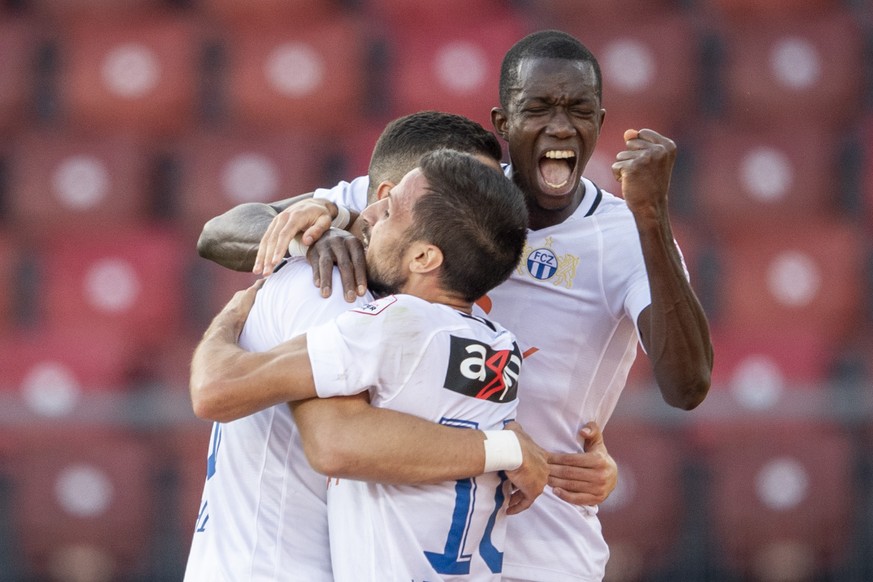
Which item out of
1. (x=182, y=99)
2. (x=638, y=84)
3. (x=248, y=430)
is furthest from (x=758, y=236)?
(x=248, y=430)

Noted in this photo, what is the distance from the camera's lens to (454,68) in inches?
234

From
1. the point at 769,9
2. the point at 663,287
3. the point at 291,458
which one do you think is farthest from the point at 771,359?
the point at 291,458

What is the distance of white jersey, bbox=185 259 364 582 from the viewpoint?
230cm

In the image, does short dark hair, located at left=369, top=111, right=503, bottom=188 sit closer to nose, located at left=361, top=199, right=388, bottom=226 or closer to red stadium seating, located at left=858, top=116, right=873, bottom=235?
nose, located at left=361, top=199, right=388, bottom=226

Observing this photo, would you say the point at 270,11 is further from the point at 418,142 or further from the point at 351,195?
the point at 418,142

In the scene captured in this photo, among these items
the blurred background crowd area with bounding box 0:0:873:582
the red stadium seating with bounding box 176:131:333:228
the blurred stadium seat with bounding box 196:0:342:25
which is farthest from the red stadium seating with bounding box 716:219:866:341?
the blurred stadium seat with bounding box 196:0:342:25

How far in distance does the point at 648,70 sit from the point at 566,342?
132 inches

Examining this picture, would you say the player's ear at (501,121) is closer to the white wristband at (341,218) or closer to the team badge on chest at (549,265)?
the team badge on chest at (549,265)

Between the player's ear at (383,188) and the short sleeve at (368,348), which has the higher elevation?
the player's ear at (383,188)

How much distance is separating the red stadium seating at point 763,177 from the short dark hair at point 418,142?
10.1 feet

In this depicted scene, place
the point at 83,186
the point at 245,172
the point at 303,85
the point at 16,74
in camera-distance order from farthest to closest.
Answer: the point at 16,74
the point at 303,85
the point at 83,186
the point at 245,172

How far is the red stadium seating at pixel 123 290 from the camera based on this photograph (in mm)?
5543

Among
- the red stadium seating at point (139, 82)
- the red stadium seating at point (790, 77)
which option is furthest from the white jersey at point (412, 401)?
the red stadium seating at point (139, 82)

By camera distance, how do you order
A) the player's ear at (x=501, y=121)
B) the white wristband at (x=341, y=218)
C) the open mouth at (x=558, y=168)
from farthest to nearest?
1. the player's ear at (x=501, y=121)
2. the open mouth at (x=558, y=168)
3. the white wristband at (x=341, y=218)
